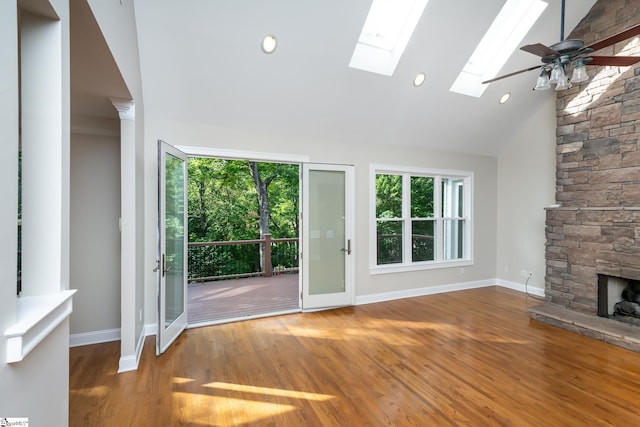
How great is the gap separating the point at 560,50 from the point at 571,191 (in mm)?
3166

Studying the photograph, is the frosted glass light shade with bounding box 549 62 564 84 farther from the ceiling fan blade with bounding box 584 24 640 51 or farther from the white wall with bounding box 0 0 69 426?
the white wall with bounding box 0 0 69 426

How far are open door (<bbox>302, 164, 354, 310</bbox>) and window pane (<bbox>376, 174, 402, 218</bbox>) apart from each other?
784 mm

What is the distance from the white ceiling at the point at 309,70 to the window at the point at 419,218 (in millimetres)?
831

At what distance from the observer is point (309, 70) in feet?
12.5

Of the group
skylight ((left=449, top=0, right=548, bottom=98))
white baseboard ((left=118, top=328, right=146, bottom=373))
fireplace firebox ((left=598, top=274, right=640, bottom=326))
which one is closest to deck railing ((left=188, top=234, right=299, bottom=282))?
white baseboard ((left=118, top=328, right=146, bottom=373))

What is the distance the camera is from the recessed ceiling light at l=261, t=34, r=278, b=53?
3.35 meters

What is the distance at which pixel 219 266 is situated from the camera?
707 centimetres

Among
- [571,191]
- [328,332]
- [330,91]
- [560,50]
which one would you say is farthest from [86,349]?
[571,191]

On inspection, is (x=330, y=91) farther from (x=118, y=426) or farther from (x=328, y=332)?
(x=118, y=426)

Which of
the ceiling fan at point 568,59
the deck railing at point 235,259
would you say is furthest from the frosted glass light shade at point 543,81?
the deck railing at point 235,259

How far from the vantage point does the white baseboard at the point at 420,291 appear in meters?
5.10

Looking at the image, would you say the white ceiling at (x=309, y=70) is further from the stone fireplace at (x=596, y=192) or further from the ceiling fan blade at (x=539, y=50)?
the ceiling fan blade at (x=539, y=50)

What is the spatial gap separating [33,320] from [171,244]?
265 cm

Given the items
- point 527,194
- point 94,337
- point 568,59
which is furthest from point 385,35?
point 94,337
